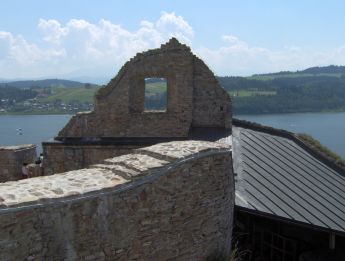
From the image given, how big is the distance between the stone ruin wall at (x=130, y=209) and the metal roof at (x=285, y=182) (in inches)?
71.1

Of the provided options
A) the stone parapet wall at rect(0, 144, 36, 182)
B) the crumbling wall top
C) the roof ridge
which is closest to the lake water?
the roof ridge

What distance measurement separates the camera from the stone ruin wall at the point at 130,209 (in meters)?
5.82

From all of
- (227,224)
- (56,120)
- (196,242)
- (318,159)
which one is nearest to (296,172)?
(318,159)

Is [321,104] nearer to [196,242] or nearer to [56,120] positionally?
[56,120]

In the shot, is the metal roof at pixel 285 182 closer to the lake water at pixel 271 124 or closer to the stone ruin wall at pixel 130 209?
the stone ruin wall at pixel 130 209

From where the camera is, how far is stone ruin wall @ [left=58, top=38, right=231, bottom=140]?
14945mm

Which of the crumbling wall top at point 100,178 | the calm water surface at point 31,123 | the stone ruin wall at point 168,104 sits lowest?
the calm water surface at point 31,123

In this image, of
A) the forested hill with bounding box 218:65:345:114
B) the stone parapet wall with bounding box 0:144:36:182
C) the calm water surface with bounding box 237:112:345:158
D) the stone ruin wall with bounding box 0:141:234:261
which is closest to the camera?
the stone ruin wall with bounding box 0:141:234:261

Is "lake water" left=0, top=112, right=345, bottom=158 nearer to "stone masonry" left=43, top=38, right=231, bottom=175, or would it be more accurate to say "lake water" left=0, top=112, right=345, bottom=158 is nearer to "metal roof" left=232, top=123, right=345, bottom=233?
"metal roof" left=232, top=123, right=345, bottom=233

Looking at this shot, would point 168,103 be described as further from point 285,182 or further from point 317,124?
point 317,124

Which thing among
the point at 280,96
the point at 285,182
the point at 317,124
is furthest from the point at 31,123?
the point at 285,182

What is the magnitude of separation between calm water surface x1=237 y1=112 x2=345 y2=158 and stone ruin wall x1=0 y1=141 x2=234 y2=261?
55.6 m

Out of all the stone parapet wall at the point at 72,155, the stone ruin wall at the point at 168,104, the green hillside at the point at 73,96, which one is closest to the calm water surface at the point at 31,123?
the green hillside at the point at 73,96

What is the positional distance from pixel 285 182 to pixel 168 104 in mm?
5024
